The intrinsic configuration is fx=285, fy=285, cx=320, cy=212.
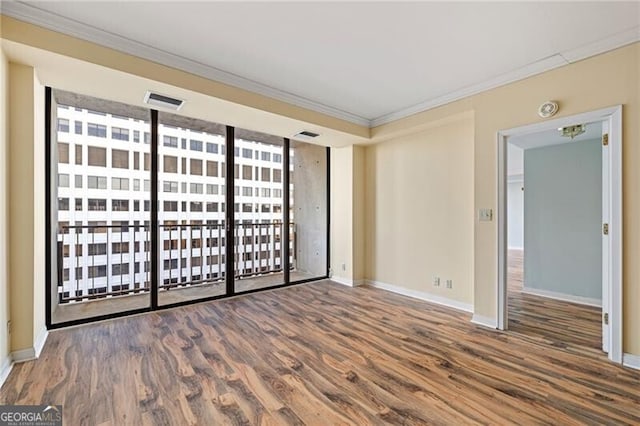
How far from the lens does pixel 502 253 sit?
3098mm

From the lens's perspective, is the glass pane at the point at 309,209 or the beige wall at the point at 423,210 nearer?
the beige wall at the point at 423,210

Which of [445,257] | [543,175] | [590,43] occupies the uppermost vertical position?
[590,43]

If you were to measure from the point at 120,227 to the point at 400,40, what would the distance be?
412 centimetres

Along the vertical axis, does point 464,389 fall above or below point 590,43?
below

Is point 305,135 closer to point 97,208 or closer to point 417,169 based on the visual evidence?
point 417,169

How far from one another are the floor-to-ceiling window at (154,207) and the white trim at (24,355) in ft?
2.60

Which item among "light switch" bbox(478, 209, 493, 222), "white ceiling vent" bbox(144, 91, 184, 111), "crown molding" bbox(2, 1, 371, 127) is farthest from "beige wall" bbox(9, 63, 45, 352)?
"light switch" bbox(478, 209, 493, 222)

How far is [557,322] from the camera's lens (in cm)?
331

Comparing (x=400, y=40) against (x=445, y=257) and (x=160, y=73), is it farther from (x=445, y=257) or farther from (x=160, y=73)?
(x=445, y=257)

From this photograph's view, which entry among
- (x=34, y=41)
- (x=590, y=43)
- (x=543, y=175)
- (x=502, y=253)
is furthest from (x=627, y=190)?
(x=34, y=41)

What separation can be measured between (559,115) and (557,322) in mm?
2330

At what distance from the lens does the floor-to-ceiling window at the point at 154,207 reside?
3508 mm

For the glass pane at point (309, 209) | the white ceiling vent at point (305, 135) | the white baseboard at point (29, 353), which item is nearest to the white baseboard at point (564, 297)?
the glass pane at point (309, 209)

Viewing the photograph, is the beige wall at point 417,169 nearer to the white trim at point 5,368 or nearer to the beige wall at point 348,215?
the beige wall at point 348,215
